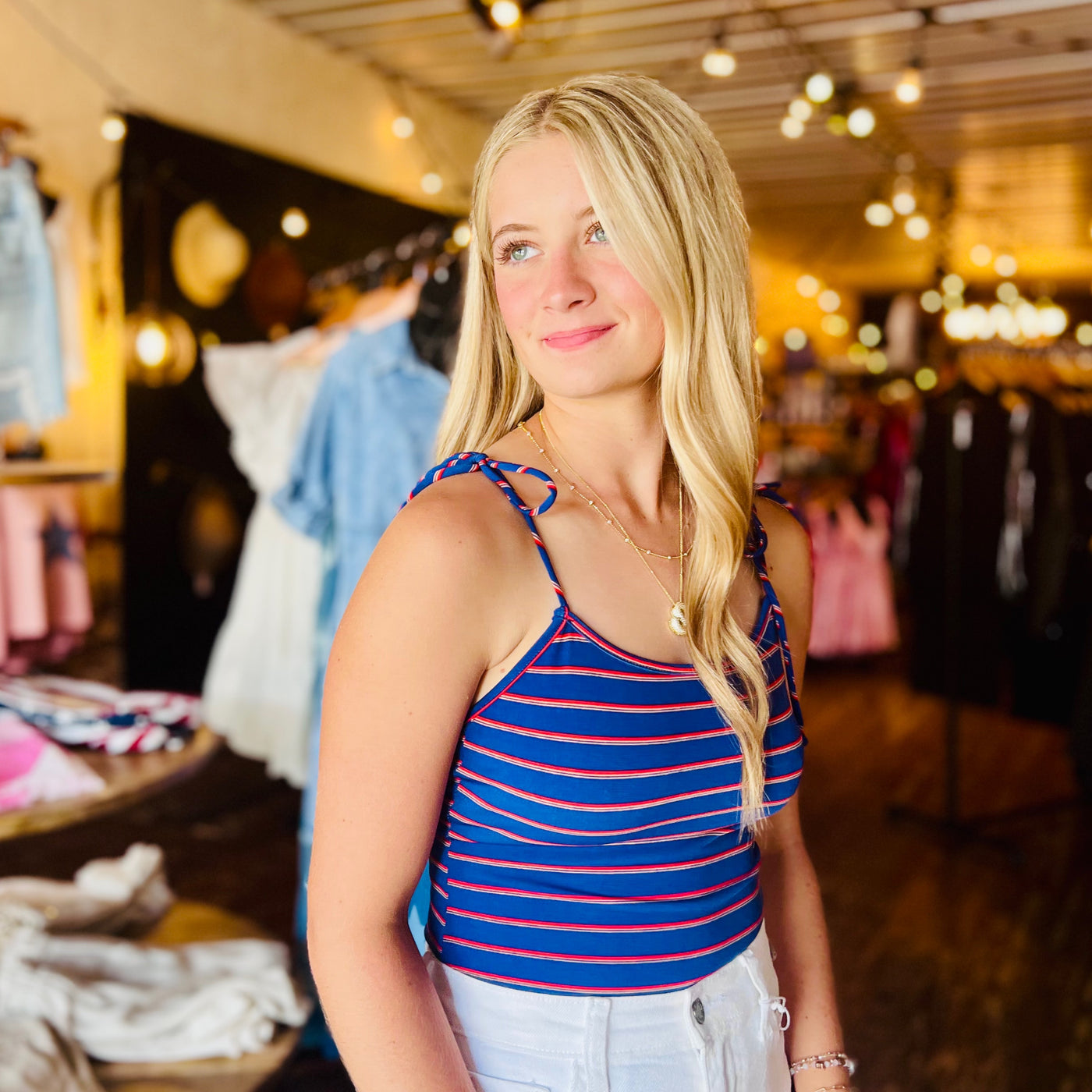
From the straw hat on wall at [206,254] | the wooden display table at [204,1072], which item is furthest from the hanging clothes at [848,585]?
the wooden display table at [204,1072]

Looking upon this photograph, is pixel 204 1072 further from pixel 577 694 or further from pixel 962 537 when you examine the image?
pixel 962 537

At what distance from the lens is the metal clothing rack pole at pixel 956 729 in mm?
4566

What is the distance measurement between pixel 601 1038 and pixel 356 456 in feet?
5.94

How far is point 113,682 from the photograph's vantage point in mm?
4094

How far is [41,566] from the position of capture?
3.33 m

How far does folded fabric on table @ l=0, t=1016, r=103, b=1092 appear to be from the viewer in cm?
161

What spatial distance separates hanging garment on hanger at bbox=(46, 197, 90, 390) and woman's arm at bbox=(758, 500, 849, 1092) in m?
2.73

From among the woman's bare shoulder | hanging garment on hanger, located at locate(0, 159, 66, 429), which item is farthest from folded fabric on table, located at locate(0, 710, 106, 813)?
hanging garment on hanger, located at locate(0, 159, 66, 429)

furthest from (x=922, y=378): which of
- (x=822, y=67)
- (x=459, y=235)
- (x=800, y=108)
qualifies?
(x=459, y=235)

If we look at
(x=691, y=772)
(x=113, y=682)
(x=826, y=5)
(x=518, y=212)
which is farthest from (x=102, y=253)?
(x=691, y=772)

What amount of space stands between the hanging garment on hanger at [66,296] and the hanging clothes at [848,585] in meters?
→ 4.79

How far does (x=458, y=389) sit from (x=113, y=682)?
3247 mm

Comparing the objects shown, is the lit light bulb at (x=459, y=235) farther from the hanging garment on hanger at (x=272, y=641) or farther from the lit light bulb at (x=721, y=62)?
the lit light bulb at (x=721, y=62)

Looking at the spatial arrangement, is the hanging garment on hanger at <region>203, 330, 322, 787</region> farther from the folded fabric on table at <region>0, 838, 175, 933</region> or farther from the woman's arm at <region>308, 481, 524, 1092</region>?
the woman's arm at <region>308, 481, 524, 1092</region>
